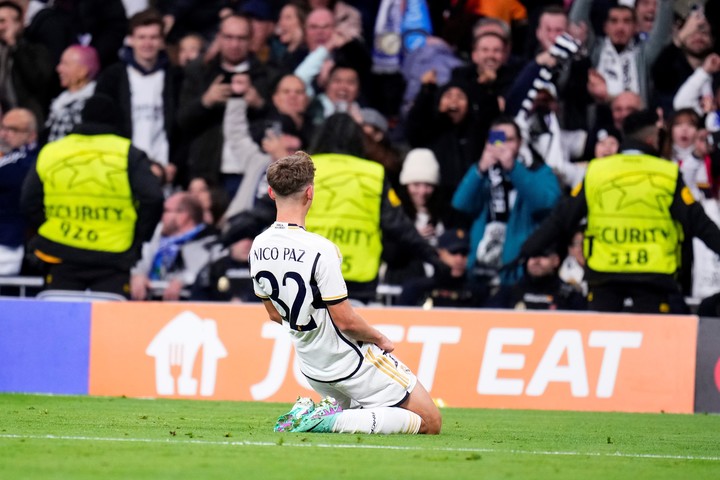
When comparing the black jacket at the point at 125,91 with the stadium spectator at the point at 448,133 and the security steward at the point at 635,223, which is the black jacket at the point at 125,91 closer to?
the stadium spectator at the point at 448,133

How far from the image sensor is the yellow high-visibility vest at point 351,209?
40.4 ft

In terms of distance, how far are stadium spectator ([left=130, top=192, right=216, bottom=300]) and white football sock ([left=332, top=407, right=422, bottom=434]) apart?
6.55 metres

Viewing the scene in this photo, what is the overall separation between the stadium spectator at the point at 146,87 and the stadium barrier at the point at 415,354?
2.93m

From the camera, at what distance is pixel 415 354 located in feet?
39.7

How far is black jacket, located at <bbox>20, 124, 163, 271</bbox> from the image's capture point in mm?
12641

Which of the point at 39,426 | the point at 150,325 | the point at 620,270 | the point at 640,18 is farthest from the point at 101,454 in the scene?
the point at 640,18

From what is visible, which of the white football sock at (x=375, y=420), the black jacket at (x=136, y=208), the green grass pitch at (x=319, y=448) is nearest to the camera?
the green grass pitch at (x=319, y=448)

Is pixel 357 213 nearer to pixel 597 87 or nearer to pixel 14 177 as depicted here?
pixel 597 87

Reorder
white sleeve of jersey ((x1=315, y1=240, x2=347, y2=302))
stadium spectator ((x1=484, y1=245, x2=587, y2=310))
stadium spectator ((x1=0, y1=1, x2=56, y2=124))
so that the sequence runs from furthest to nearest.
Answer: stadium spectator ((x1=0, y1=1, x2=56, y2=124)) < stadium spectator ((x1=484, y1=245, x2=587, y2=310)) < white sleeve of jersey ((x1=315, y1=240, x2=347, y2=302))

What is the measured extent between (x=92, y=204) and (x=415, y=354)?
10.6 feet

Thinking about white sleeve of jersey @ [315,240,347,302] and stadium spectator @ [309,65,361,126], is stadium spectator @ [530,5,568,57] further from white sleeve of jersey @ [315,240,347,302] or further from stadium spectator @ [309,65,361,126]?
white sleeve of jersey @ [315,240,347,302]

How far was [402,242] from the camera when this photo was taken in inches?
486

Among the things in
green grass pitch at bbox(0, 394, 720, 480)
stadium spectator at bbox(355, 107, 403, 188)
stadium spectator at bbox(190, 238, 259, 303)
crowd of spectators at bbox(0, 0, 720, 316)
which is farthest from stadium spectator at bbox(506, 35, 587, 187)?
green grass pitch at bbox(0, 394, 720, 480)

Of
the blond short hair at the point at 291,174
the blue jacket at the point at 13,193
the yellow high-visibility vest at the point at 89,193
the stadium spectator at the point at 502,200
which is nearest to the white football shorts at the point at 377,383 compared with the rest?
the blond short hair at the point at 291,174
